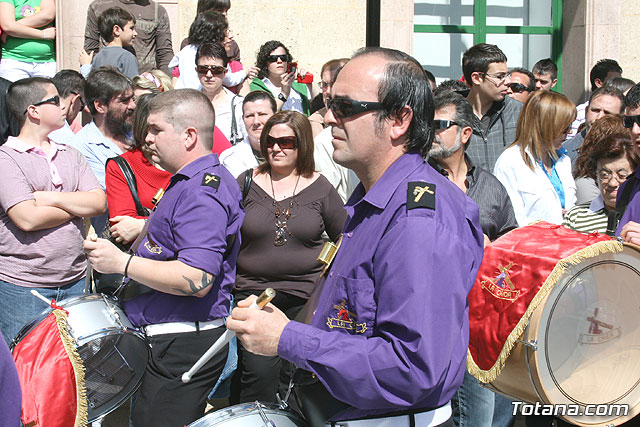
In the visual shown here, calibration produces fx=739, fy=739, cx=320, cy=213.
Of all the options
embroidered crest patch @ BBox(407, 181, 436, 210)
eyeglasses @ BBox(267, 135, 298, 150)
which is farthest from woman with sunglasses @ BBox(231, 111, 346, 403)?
embroidered crest patch @ BBox(407, 181, 436, 210)

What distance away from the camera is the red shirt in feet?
15.0

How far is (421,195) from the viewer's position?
2172mm

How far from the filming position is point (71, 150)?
4844mm

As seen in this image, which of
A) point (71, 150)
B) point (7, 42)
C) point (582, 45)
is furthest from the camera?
point (582, 45)

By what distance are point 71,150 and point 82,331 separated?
1.71m

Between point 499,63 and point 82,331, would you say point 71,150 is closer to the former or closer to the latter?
point 82,331

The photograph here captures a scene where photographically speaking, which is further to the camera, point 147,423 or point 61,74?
point 61,74

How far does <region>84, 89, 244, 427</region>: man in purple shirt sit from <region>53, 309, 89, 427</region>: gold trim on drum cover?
31cm

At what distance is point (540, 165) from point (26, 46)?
18.0 feet

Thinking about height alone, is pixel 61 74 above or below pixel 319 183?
above

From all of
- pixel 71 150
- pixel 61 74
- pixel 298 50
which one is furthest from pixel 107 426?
pixel 298 50

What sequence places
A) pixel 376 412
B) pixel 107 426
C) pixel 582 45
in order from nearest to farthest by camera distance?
pixel 376 412 < pixel 107 426 < pixel 582 45

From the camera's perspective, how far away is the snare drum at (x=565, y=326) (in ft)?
10.4

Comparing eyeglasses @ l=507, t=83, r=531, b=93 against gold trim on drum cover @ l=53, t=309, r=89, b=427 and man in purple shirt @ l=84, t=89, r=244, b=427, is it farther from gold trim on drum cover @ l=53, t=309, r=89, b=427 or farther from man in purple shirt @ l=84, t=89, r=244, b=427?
gold trim on drum cover @ l=53, t=309, r=89, b=427
